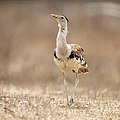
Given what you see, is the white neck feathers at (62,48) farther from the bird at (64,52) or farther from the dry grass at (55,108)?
the dry grass at (55,108)

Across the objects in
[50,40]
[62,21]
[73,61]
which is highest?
[50,40]

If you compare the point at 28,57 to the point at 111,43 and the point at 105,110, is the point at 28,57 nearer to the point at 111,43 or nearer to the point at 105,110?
the point at 111,43

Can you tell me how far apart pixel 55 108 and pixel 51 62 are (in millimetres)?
9455

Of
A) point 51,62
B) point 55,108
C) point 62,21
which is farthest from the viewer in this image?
point 51,62

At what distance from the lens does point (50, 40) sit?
81.6ft

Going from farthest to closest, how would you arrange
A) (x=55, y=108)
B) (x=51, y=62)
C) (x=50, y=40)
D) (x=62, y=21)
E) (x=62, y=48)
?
(x=50, y=40) < (x=51, y=62) < (x=62, y=21) < (x=62, y=48) < (x=55, y=108)

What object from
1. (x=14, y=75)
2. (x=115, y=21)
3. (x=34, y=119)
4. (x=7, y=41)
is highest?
(x=115, y=21)

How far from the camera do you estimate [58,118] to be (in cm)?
1015

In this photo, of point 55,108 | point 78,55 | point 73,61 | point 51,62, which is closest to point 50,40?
point 51,62

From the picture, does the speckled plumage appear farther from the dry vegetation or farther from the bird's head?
the dry vegetation

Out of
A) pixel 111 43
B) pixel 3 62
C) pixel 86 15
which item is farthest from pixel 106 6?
pixel 3 62

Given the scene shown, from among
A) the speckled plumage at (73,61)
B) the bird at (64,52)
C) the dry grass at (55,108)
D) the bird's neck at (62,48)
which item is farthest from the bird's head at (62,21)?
the dry grass at (55,108)

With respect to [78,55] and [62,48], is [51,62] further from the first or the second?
[62,48]

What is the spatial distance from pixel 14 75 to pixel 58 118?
789 cm
